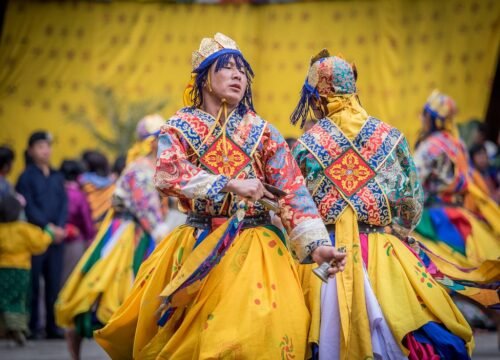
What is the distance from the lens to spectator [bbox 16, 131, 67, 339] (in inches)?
437

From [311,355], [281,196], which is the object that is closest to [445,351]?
[311,355]

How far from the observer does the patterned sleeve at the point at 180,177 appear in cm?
490

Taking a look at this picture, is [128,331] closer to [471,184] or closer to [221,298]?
[221,298]

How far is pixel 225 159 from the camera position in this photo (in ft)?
17.0

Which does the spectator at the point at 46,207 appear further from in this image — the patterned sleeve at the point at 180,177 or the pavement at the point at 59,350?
the patterned sleeve at the point at 180,177

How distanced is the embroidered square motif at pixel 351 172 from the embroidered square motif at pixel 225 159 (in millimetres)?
673

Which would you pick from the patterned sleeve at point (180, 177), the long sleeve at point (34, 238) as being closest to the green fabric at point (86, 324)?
the long sleeve at point (34, 238)

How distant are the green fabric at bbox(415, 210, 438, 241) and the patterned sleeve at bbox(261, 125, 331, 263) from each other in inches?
153

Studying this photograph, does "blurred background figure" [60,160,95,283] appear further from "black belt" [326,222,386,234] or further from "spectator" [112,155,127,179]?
"black belt" [326,222,386,234]

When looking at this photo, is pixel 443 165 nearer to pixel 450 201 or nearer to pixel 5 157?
pixel 450 201

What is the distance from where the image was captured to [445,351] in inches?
210

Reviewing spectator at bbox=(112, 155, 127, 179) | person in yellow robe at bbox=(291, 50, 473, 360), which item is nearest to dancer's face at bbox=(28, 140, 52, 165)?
spectator at bbox=(112, 155, 127, 179)

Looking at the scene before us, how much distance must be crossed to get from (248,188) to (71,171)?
799cm

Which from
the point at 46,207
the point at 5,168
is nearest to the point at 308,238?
the point at 5,168
